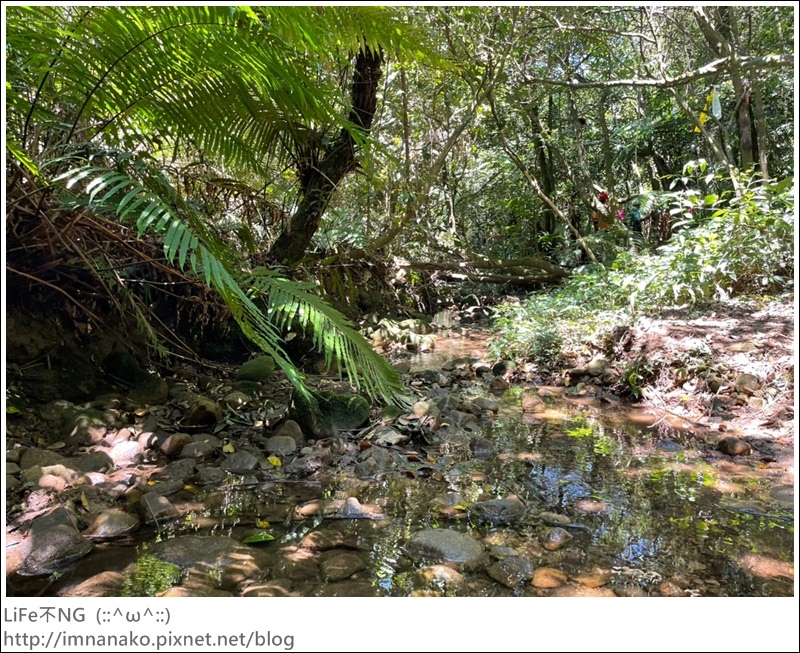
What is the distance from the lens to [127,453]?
2059 mm

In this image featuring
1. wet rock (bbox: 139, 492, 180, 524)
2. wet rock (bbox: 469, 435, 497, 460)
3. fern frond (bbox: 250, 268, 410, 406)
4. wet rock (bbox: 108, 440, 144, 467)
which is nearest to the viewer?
wet rock (bbox: 139, 492, 180, 524)

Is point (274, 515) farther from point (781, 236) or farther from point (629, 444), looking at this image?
point (781, 236)

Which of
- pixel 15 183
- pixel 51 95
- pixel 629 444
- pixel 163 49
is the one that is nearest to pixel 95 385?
pixel 15 183

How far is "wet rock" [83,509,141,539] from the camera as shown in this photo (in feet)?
4.87

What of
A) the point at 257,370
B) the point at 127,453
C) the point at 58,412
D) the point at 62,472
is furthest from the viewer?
the point at 257,370

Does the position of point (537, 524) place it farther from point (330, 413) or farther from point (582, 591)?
point (330, 413)

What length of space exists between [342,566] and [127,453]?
119cm

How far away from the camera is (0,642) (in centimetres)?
90

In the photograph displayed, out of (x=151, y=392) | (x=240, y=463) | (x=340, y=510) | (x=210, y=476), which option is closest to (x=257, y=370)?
(x=151, y=392)

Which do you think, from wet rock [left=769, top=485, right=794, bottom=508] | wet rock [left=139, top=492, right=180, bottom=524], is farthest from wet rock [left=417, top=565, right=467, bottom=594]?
wet rock [left=769, top=485, right=794, bottom=508]

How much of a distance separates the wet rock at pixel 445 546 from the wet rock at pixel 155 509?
31.0 inches

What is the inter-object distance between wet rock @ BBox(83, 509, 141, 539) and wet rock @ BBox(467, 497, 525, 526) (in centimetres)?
107

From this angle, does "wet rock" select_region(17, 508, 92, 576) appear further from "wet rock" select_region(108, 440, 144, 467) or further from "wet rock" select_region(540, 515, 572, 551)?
"wet rock" select_region(540, 515, 572, 551)

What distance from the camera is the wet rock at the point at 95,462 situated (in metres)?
1.91
